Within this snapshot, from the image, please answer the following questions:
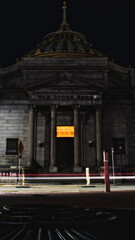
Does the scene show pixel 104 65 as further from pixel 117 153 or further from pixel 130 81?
pixel 117 153

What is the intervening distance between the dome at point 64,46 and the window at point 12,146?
19.4 m

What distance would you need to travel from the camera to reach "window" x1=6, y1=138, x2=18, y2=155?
35.6 m

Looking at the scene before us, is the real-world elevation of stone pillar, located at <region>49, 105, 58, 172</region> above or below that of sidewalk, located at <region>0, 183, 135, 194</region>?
above

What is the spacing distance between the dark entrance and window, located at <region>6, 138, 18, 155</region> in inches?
221

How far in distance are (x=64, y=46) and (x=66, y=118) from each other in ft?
75.5

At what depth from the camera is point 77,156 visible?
1266 inches

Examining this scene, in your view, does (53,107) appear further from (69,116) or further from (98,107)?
(98,107)

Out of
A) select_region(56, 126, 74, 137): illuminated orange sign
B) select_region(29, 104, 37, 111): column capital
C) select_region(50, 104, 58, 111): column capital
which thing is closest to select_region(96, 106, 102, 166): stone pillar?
select_region(56, 126, 74, 137): illuminated orange sign

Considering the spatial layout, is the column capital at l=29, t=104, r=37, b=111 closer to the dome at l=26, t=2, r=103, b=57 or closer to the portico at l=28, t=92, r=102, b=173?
the portico at l=28, t=92, r=102, b=173

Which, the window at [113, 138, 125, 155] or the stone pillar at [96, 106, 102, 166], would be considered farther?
the window at [113, 138, 125, 155]

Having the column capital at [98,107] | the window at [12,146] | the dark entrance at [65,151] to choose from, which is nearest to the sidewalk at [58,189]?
the column capital at [98,107]

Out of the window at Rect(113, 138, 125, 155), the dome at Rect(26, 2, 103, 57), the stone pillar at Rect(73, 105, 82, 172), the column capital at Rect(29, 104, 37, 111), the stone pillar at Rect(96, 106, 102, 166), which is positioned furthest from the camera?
the dome at Rect(26, 2, 103, 57)

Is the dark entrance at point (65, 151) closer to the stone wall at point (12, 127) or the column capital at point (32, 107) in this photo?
the stone wall at point (12, 127)

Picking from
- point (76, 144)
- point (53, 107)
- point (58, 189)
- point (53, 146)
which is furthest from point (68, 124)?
point (58, 189)
